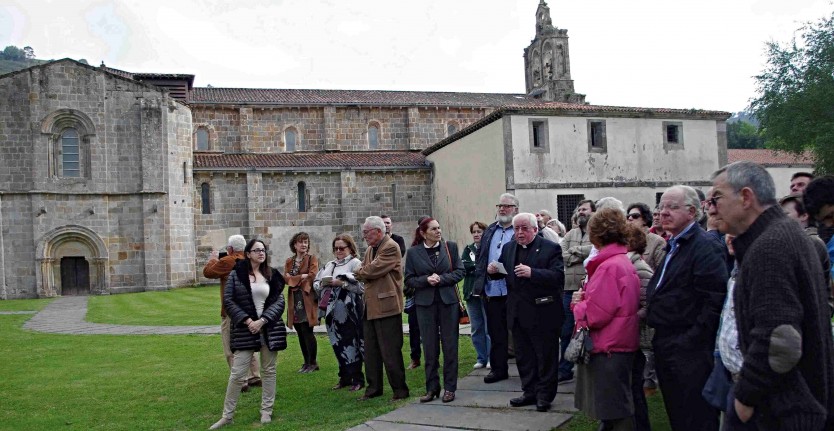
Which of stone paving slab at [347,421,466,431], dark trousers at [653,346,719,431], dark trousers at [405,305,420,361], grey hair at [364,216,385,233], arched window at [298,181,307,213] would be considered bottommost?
stone paving slab at [347,421,466,431]

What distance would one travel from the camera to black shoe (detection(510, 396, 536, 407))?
6755 millimetres

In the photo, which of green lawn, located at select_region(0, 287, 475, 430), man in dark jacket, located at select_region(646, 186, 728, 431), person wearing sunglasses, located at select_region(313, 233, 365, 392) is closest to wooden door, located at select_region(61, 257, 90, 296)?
green lawn, located at select_region(0, 287, 475, 430)

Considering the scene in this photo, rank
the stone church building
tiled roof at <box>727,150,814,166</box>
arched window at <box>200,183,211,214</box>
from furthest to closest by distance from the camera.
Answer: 1. tiled roof at <box>727,150,814,166</box>
2. arched window at <box>200,183,211,214</box>
3. the stone church building

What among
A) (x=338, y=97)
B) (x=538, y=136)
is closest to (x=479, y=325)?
(x=538, y=136)

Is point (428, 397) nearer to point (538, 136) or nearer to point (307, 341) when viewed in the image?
point (307, 341)

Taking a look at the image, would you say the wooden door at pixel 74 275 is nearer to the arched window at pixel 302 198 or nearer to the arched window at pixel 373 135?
the arched window at pixel 302 198

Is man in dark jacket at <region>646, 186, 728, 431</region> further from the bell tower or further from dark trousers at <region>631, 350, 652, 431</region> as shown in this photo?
the bell tower

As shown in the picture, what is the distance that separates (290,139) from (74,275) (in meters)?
12.6

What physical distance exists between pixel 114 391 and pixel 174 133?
23.3 metres

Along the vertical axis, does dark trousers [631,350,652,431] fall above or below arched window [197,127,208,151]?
below

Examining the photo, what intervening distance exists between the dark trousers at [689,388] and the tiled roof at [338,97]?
33.4 metres

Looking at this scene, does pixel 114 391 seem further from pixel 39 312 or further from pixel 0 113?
pixel 0 113

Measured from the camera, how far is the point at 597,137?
2720cm

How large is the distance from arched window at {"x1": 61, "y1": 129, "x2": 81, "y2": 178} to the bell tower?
84.9ft
